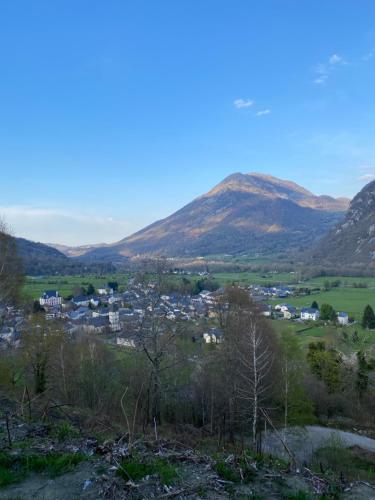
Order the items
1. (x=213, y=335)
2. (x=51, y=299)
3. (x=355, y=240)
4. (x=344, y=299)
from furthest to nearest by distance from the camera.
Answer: (x=355, y=240), (x=344, y=299), (x=51, y=299), (x=213, y=335)

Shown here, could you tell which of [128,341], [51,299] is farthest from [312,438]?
[51,299]

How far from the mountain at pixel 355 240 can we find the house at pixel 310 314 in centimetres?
5224

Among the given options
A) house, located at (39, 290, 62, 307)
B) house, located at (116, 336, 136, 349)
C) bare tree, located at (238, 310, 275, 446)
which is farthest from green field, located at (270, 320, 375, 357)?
house, located at (39, 290, 62, 307)

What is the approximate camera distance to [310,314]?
4791cm

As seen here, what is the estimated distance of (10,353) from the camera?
18.4 meters

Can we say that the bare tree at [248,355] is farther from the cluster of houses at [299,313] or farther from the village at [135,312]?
the cluster of houses at [299,313]

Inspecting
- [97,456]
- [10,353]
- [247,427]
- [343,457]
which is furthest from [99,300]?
[97,456]

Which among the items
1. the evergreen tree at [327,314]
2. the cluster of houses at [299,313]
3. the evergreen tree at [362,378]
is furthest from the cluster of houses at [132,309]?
the cluster of houses at [299,313]

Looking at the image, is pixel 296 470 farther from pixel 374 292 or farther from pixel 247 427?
pixel 374 292

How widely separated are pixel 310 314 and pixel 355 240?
86.2 m

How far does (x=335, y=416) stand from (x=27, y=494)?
21.0 metres

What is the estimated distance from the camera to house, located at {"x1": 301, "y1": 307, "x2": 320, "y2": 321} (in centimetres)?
4728

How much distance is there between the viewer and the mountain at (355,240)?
10866 cm

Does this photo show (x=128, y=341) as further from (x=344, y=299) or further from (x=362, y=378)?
(x=344, y=299)
